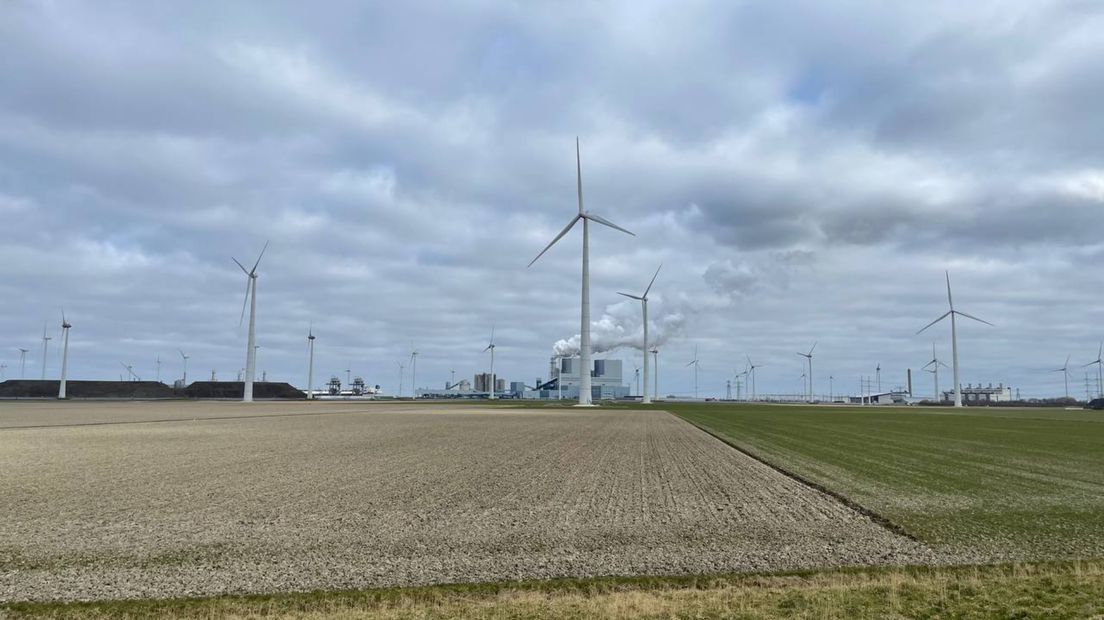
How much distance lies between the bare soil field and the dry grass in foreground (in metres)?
0.74

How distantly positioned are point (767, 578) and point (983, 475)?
19.8 meters

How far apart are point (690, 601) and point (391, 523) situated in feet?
30.0

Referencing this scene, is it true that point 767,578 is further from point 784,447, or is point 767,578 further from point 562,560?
point 784,447

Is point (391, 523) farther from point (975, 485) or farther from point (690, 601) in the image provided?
point (975, 485)

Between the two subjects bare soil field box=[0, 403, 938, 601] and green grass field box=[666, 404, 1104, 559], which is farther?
green grass field box=[666, 404, 1104, 559]

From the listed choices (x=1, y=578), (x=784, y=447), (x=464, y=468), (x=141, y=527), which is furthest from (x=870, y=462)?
(x=1, y=578)

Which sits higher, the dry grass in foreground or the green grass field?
the green grass field

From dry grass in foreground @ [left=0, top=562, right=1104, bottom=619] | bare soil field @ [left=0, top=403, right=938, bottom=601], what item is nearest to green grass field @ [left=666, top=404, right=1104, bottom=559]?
bare soil field @ [left=0, top=403, right=938, bottom=601]

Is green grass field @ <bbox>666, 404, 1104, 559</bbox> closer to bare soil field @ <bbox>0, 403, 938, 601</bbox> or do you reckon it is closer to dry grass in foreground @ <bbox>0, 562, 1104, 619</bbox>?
bare soil field @ <bbox>0, 403, 938, 601</bbox>

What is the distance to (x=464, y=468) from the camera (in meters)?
30.8

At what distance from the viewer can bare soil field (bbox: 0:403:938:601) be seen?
14.2 meters

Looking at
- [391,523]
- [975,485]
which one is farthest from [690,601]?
[975,485]

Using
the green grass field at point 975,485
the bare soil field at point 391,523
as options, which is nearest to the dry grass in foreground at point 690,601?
the bare soil field at point 391,523

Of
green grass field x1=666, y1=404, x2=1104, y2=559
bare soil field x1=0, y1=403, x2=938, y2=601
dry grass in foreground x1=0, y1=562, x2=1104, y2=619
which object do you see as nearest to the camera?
dry grass in foreground x1=0, y1=562, x2=1104, y2=619
